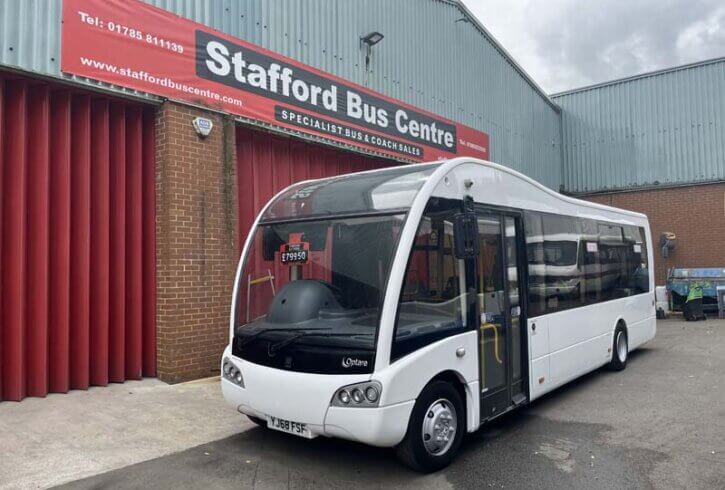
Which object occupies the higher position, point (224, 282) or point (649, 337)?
point (224, 282)

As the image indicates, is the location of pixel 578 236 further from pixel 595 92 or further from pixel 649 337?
pixel 595 92

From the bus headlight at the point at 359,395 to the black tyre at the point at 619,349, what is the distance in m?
5.57

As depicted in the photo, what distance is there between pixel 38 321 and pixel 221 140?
3343 mm

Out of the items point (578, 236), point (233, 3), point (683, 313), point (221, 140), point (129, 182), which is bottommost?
point (683, 313)

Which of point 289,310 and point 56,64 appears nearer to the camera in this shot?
point 289,310

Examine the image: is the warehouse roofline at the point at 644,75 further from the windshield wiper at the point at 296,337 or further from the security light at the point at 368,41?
the windshield wiper at the point at 296,337

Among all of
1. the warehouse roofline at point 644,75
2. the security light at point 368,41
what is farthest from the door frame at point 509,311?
the warehouse roofline at point 644,75

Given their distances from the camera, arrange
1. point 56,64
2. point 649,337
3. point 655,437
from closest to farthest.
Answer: point 655,437 → point 56,64 → point 649,337

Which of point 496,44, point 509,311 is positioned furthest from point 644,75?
point 509,311

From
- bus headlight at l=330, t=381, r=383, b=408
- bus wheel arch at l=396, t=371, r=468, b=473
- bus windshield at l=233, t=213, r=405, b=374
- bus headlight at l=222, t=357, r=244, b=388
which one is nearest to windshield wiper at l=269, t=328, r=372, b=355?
bus windshield at l=233, t=213, r=405, b=374

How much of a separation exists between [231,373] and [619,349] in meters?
6.24

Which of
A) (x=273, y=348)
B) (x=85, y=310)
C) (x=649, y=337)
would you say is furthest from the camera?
(x=649, y=337)

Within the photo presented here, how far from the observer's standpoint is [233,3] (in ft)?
27.3

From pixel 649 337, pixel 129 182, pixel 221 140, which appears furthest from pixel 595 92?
pixel 129 182
